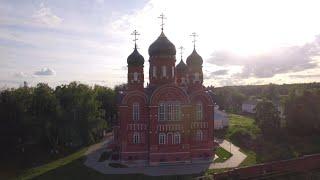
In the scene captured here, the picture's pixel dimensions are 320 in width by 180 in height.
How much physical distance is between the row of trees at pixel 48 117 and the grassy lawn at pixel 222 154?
1267cm

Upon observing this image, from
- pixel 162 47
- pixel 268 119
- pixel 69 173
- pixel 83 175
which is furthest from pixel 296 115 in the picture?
pixel 69 173

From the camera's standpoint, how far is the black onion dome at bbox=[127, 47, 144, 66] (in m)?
36.0

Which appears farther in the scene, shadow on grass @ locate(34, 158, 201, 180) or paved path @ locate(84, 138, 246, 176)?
paved path @ locate(84, 138, 246, 176)

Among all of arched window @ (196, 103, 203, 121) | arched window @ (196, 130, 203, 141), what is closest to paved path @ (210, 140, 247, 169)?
arched window @ (196, 130, 203, 141)

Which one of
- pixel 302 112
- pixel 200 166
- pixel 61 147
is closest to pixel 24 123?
pixel 61 147

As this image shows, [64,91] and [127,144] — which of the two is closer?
[127,144]

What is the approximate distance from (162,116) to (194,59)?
6667 millimetres

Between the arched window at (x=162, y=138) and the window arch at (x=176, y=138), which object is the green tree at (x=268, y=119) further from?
the arched window at (x=162, y=138)

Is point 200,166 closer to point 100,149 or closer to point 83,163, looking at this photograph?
point 83,163

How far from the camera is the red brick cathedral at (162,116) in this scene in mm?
34250

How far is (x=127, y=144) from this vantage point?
34719 mm

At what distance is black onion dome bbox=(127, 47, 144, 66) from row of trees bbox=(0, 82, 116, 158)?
969 cm

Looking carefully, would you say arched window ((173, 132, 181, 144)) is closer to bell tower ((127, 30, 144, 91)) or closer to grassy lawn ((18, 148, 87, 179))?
bell tower ((127, 30, 144, 91))

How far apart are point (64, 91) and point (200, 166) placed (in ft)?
60.2
